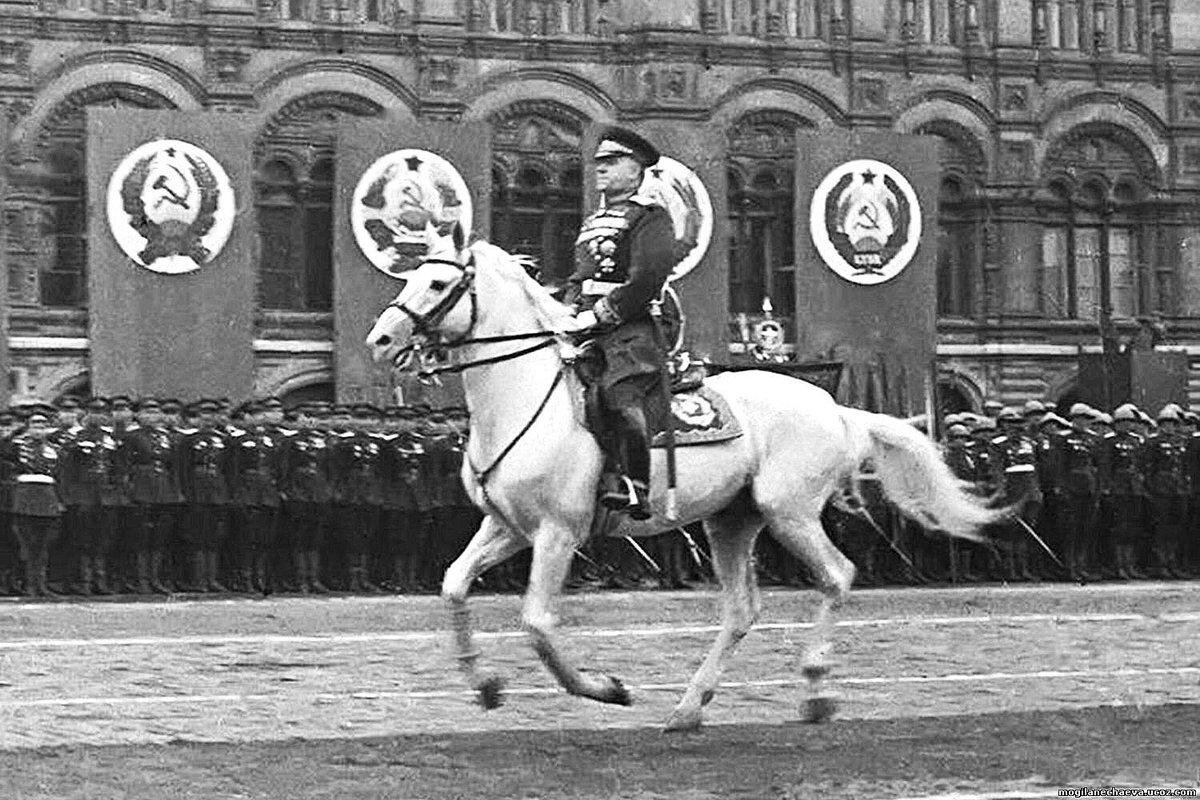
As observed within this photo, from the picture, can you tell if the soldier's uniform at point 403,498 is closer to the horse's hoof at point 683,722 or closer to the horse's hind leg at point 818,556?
the horse's hind leg at point 818,556

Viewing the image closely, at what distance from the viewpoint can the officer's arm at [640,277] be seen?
12.3 meters

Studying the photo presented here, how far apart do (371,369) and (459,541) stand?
1227 cm

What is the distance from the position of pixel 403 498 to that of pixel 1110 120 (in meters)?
20.9

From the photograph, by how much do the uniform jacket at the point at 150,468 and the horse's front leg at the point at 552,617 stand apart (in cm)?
1076

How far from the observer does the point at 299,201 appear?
37.3 m

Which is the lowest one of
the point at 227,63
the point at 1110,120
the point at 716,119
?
the point at 716,119

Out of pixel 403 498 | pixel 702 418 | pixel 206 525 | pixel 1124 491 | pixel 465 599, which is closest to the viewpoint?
pixel 465 599

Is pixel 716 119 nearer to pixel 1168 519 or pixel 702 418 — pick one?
pixel 1168 519

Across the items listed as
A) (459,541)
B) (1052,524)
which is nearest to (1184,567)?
(1052,524)

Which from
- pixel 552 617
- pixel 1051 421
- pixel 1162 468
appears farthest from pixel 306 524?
pixel 552 617

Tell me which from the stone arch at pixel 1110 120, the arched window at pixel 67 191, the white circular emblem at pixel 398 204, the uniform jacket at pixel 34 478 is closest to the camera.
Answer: the uniform jacket at pixel 34 478

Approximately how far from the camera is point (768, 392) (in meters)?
13.2

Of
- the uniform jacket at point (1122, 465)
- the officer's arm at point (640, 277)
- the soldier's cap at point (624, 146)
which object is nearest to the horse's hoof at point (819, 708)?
the officer's arm at point (640, 277)

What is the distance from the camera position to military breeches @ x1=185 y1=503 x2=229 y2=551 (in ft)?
74.8
